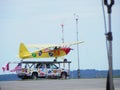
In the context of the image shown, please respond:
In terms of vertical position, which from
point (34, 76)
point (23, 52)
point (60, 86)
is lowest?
point (60, 86)

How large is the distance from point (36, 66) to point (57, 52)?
25.2ft

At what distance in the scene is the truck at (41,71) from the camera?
3812 centimetres

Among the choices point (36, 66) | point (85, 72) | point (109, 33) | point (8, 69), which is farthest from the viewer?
point (85, 72)

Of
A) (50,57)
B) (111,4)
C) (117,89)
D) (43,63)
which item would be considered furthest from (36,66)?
(111,4)

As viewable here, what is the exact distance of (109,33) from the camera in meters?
5.53

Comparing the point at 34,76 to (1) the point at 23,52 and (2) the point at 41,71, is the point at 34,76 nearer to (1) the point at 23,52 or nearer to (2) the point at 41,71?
(2) the point at 41,71

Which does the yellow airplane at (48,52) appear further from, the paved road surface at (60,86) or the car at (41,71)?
the paved road surface at (60,86)

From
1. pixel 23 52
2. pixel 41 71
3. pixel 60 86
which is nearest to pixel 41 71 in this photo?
pixel 41 71

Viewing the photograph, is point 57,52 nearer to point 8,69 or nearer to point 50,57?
point 50,57

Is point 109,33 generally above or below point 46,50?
below

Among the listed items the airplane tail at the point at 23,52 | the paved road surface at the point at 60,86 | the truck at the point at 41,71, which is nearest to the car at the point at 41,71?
the truck at the point at 41,71

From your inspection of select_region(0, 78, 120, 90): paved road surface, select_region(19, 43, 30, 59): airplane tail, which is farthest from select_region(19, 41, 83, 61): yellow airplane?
select_region(0, 78, 120, 90): paved road surface

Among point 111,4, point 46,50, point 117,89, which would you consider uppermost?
point 46,50

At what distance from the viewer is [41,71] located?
3828cm
